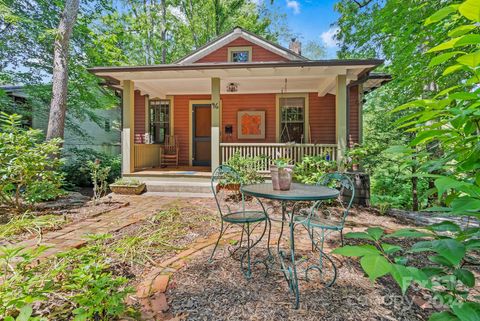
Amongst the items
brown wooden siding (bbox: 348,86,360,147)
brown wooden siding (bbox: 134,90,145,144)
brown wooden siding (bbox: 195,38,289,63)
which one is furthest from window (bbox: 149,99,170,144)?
brown wooden siding (bbox: 348,86,360,147)

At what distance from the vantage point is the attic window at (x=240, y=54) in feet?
31.4

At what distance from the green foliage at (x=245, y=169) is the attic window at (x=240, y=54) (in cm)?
467

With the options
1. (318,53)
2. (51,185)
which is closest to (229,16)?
(51,185)

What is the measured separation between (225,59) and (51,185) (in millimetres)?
7118

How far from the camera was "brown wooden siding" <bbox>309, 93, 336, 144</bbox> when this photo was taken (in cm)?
884

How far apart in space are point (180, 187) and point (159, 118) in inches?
156

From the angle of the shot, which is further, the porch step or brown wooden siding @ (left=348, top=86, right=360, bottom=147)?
brown wooden siding @ (left=348, top=86, right=360, bottom=147)

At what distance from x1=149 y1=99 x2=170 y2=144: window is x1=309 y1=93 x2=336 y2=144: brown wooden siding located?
5154 millimetres

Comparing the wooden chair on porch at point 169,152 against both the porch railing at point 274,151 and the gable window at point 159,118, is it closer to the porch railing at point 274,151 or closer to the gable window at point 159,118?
the gable window at point 159,118

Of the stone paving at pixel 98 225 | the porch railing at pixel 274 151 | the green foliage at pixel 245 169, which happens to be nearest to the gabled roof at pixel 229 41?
the porch railing at pixel 274 151

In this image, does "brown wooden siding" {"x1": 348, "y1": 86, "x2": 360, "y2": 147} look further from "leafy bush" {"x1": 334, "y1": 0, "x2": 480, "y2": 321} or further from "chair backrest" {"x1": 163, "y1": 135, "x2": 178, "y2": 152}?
"leafy bush" {"x1": 334, "y1": 0, "x2": 480, "y2": 321}

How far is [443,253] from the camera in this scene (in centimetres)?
73

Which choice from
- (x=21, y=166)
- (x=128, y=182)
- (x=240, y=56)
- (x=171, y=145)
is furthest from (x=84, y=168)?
(x=240, y=56)

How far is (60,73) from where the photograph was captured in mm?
6902
